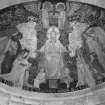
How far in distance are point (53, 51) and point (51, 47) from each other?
11 cm

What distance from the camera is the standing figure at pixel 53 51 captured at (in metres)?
11.5

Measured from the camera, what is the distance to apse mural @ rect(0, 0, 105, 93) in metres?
11.3

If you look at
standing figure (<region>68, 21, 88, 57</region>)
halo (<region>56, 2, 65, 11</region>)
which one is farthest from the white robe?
halo (<region>56, 2, 65, 11</region>)

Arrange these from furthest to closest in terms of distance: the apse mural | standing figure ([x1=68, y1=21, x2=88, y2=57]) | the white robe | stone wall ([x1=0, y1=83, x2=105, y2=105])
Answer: standing figure ([x1=68, y1=21, x2=88, y2=57]), the white robe, the apse mural, stone wall ([x1=0, y1=83, x2=105, y2=105])

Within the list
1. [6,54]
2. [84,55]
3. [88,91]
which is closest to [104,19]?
[84,55]

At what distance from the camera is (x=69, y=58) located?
1153 cm

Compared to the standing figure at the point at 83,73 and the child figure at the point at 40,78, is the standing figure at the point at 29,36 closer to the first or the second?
the child figure at the point at 40,78

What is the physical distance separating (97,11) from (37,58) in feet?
6.26

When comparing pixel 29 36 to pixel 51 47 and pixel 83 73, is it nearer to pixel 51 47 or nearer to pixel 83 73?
pixel 51 47

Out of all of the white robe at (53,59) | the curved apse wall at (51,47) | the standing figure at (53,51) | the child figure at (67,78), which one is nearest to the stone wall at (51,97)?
the curved apse wall at (51,47)

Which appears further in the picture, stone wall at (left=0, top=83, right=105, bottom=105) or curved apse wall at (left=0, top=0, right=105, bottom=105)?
curved apse wall at (left=0, top=0, right=105, bottom=105)

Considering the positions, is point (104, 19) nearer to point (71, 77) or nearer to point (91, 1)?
point (91, 1)

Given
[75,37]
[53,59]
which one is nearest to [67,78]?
[53,59]

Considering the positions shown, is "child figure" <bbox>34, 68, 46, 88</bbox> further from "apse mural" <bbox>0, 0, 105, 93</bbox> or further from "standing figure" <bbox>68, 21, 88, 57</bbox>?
"standing figure" <bbox>68, 21, 88, 57</bbox>
